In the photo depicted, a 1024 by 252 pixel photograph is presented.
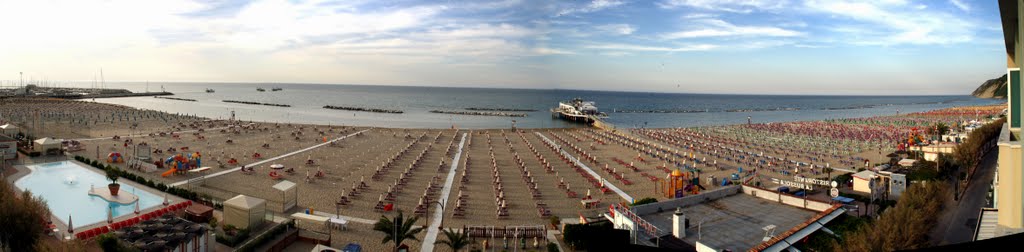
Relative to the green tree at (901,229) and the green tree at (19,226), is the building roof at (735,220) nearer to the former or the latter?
the green tree at (901,229)

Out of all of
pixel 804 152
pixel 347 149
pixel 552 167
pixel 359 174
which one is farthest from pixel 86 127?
pixel 804 152

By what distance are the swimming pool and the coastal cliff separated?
19532 centimetres

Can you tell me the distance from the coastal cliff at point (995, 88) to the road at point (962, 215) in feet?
559

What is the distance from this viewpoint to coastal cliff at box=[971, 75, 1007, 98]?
152500 millimetres

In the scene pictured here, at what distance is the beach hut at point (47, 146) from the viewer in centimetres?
2905

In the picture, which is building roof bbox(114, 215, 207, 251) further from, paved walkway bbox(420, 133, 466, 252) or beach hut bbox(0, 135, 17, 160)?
beach hut bbox(0, 135, 17, 160)

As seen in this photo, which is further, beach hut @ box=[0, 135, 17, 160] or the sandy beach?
beach hut @ box=[0, 135, 17, 160]

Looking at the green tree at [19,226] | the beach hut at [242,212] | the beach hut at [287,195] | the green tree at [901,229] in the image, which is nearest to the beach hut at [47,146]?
the beach hut at [287,195]

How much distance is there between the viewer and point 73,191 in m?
19.6

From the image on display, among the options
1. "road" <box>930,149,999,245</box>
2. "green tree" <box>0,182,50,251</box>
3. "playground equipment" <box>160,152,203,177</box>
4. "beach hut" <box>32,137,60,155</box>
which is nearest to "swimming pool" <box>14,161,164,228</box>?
"playground equipment" <box>160,152,203,177</box>

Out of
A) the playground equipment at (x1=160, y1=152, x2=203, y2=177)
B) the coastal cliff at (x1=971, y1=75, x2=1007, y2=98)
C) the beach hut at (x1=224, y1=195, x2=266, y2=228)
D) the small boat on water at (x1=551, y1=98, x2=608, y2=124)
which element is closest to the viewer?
the beach hut at (x1=224, y1=195, x2=266, y2=228)

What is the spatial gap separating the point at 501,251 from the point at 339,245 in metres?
4.81

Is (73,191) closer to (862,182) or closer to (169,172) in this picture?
(169,172)

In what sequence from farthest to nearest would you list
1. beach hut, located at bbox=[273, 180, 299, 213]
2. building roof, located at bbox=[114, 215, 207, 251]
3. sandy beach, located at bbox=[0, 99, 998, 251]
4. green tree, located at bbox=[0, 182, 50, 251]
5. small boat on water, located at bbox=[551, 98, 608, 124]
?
small boat on water, located at bbox=[551, 98, 608, 124] → sandy beach, located at bbox=[0, 99, 998, 251] → beach hut, located at bbox=[273, 180, 299, 213] → building roof, located at bbox=[114, 215, 207, 251] → green tree, located at bbox=[0, 182, 50, 251]
